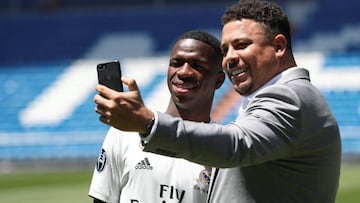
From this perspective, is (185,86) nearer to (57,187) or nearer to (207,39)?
(207,39)

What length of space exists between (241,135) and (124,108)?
42cm

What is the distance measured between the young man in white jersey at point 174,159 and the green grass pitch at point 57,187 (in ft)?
27.4

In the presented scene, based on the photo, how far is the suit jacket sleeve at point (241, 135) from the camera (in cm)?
277

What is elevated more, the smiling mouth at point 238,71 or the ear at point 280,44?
the ear at point 280,44

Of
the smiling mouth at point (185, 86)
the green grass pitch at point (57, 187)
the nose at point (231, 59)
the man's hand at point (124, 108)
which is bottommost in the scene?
the green grass pitch at point (57, 187)

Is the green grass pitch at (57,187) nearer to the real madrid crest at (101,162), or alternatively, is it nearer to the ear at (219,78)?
the ear at (219,78)

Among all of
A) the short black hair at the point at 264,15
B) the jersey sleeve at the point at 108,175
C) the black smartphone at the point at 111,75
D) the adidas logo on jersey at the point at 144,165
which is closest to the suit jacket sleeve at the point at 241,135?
the black smartphone at the point at 111,75

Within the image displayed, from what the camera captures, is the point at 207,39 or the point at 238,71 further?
the point at 207,39

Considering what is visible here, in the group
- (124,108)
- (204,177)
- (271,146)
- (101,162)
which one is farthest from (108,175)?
(124,108)

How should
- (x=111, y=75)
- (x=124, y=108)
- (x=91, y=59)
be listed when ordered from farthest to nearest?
(x=91, y=59)
(x=111, y=75)
(x=124, y=108)

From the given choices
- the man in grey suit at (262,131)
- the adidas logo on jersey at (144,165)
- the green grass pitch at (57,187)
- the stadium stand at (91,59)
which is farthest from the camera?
the stadium stand at (91,59)

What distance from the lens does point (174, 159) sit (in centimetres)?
423

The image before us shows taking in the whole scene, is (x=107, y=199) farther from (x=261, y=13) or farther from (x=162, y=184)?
(x=261, y=13)

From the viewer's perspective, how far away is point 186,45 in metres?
4.30
